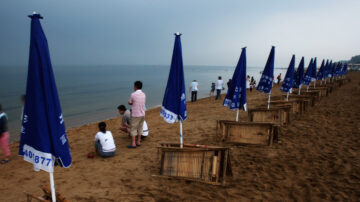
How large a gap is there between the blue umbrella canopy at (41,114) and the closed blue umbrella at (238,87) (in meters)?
4.79

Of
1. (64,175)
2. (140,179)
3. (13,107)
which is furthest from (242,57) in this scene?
(13,107)

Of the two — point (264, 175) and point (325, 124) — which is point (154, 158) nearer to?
point (264, 175)

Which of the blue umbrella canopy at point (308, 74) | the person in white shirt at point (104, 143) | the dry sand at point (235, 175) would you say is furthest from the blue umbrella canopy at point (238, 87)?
the blue umbrella canopy at point (308, 74)

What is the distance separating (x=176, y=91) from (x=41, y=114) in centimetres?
256

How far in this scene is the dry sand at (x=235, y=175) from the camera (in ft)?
13.5

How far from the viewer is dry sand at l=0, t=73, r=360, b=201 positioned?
4.11 m

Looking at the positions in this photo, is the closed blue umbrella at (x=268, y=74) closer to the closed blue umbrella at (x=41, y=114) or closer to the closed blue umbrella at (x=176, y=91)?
the closed blue umbrella at (x=176, y=91)

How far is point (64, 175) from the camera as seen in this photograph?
5062mm

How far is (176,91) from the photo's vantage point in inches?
179

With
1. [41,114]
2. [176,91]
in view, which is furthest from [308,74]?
[41,114]

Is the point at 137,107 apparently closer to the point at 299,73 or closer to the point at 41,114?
the point at 41,114

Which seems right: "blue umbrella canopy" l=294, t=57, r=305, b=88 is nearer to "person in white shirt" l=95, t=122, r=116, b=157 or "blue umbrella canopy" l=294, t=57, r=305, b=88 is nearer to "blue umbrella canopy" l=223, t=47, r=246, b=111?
"blue umbrella canopy" l=223, t=47, r=246, b=111

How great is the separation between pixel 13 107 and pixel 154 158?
19.8 meters

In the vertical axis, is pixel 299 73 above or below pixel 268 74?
above
